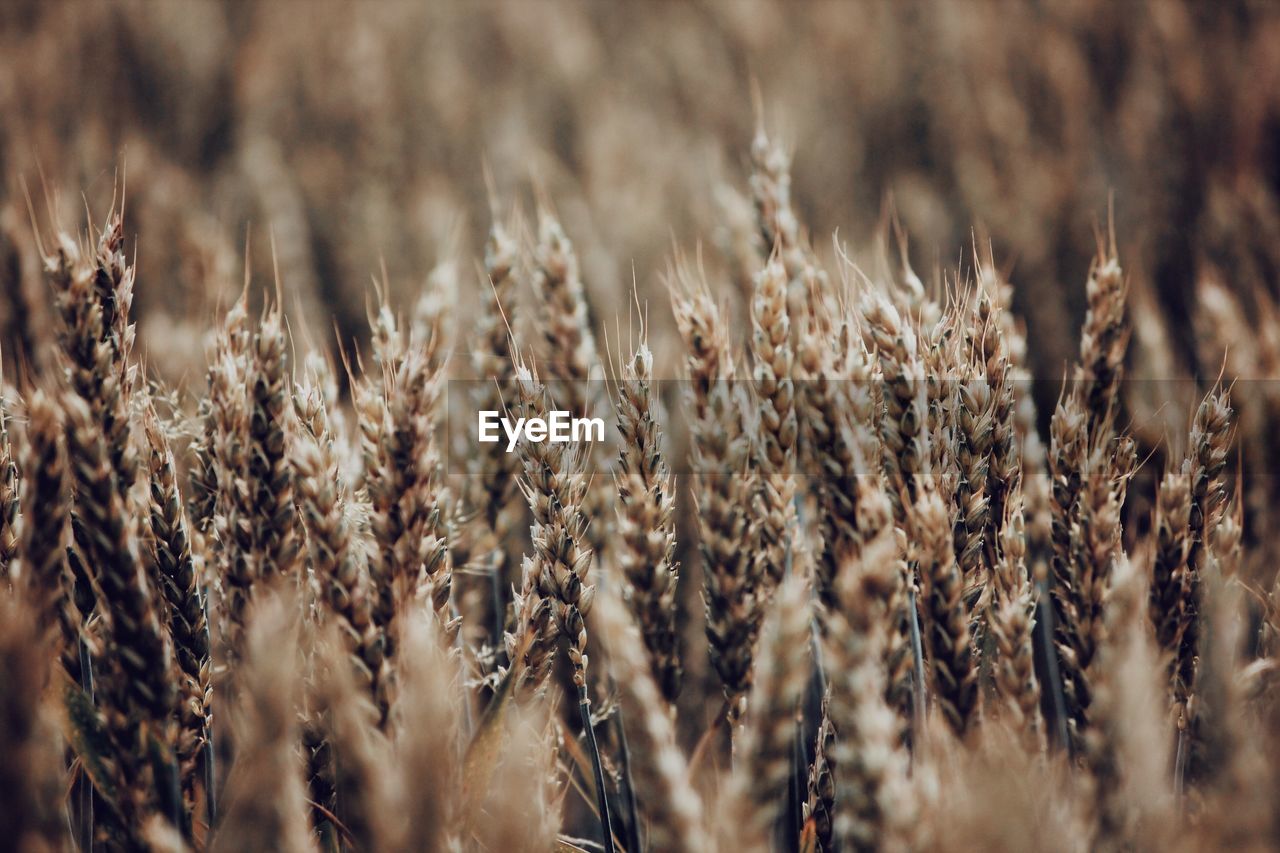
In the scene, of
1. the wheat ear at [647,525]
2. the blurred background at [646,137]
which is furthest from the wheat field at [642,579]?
the blurred background at [646,137]

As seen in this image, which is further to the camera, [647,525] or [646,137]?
[646,137]

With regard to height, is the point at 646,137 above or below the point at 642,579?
above

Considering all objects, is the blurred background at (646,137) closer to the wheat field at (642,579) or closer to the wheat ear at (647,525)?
the wheat field at (642,579)

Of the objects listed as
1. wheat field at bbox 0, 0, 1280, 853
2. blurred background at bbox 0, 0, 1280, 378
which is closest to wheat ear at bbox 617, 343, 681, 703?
wheat field at bbox 0, 0, 1280, 853

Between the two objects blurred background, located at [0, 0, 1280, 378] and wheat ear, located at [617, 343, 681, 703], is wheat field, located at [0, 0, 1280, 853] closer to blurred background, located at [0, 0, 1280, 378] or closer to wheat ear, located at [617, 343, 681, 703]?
wheat ear, located at [617, 343, 681, 703]

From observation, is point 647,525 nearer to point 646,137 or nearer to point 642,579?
point 642,579

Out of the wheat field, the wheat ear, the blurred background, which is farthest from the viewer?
the blurred background

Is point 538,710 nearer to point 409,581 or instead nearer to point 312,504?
point 409,581

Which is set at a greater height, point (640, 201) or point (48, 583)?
point (640, 201)

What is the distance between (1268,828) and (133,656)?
1.06m

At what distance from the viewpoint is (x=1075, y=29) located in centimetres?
265

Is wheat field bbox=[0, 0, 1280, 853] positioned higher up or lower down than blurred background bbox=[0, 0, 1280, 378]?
lower down

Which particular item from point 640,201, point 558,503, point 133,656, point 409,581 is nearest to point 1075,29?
point 640,201

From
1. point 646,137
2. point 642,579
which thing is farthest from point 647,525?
point 646,137
